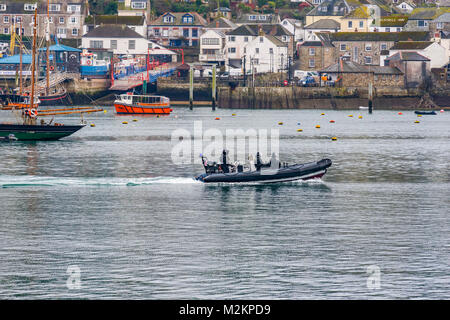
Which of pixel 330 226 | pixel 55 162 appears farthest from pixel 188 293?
pixel 55 162

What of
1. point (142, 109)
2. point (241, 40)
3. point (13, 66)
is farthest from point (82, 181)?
point (241, 40)

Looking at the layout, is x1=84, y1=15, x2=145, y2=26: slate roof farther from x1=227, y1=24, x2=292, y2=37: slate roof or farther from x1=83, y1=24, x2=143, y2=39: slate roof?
x1=227, y1=24, x2=292, y2=37: slate roof

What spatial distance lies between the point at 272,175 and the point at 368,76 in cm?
11462

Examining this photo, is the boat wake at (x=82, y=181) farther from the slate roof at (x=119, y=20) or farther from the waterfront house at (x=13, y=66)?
the slate roof at (x=119, y=20)

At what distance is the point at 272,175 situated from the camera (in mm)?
53594

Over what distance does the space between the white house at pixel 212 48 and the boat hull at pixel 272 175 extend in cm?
13395

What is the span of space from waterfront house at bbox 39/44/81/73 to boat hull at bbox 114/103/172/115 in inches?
1304

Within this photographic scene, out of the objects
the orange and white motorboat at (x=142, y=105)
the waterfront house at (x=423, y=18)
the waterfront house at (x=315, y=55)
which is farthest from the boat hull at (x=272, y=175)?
the waterfront house at (x=423, y=18)

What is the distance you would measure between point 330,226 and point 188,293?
45.1 ft

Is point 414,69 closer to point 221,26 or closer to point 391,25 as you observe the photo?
point 391,25

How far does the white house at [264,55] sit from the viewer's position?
181 metres

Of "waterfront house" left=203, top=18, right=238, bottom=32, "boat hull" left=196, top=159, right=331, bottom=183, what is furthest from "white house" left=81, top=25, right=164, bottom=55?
"boat hull" left=196, top=159, right=331, bottom=183

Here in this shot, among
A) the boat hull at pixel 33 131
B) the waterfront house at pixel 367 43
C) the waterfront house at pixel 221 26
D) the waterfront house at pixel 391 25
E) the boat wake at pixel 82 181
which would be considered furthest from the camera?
the waterfront house at pixel 391 25

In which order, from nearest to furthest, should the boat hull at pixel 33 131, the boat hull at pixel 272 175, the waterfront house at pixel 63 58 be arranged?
the boat hull at pixel 272 175, the boat hull at pixel 33 131, the waterfront house at pixel 63 58
